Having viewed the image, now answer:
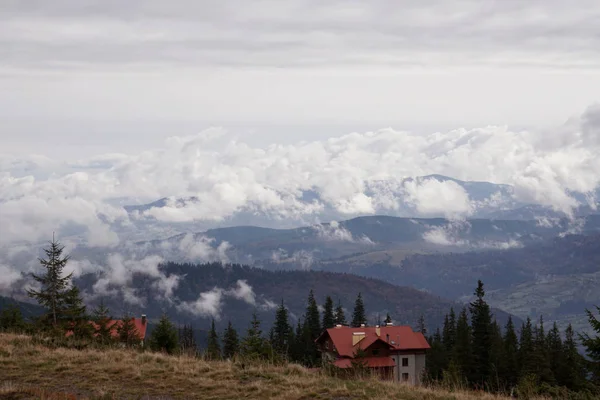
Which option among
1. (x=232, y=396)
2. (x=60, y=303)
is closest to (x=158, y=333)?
(x=60, y=303)

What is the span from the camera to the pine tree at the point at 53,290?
1800 inches

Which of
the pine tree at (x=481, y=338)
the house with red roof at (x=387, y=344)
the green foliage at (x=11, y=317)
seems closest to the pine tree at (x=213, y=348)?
the house with red roof at (x=387, y=344)

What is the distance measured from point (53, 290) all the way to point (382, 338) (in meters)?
49.9

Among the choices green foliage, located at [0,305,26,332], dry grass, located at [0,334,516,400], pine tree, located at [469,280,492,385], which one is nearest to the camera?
dry grass, located at [0,334,516,400]

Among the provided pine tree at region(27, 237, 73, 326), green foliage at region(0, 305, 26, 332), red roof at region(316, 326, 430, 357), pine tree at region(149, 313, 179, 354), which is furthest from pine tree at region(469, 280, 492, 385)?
green foliage at region(0, 305, 26, 332)

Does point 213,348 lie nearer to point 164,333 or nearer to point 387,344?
point 164,333

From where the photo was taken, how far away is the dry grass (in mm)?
14961

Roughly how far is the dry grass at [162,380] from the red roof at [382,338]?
63227 millimetres

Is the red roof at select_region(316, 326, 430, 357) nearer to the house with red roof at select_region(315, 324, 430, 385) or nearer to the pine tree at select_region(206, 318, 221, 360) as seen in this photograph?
the house with red roof at select_region(315, 324, 430, 385)

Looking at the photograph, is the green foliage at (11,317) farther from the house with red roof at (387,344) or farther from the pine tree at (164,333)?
the house with red roof at (387,344)

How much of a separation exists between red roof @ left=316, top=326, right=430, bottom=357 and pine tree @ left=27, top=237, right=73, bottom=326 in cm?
4233

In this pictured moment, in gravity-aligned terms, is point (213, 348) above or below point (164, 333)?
below

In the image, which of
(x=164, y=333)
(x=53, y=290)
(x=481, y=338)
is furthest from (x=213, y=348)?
(x=481, y=338)

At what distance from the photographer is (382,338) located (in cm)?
8425
